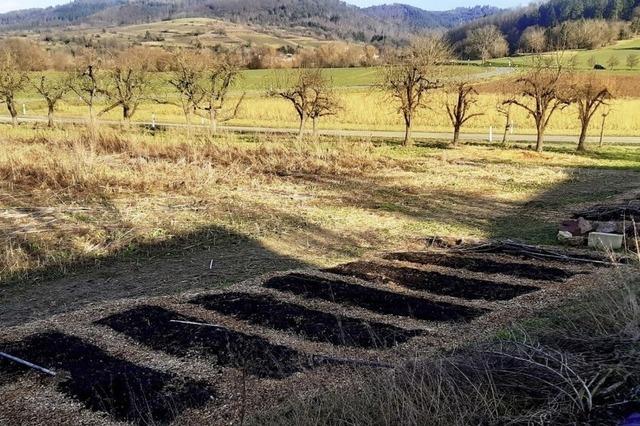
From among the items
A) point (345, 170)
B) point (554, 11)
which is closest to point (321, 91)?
point (345, 170)

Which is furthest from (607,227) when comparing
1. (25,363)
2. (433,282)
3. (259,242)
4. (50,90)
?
(50,90)

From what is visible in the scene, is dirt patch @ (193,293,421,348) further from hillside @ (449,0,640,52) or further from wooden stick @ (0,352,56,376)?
hillside @ (449,0,640,52)

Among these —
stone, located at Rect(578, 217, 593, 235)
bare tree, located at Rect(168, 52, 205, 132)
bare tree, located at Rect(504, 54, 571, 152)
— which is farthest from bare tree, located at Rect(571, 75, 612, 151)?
bare tree, located at Rect(168, 52, 205, 132)

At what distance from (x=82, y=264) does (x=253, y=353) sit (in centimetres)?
396

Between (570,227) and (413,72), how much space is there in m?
15.5

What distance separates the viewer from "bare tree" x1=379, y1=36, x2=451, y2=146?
23812 mm

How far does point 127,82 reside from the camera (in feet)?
106

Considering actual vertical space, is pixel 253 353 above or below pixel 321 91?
below

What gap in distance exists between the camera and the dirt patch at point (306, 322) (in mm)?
5148

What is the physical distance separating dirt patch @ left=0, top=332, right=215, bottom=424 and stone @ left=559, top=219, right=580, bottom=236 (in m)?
6.96

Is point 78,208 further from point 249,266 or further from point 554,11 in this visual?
point 554,11

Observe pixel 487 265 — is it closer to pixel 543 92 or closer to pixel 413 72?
pixel 543 92

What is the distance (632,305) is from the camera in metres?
4.18

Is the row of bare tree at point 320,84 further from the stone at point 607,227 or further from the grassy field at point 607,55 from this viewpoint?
the grassy field at point 607,55
